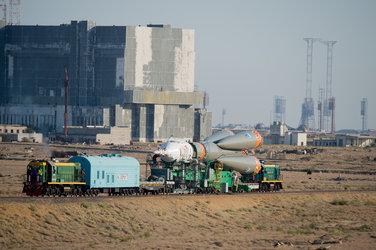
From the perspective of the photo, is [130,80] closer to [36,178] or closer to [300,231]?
[36,178]

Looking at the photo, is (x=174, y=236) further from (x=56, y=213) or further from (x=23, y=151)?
(x=23, y=151)

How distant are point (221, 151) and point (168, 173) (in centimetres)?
681

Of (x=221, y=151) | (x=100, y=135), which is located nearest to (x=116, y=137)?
(x=100, y=135)

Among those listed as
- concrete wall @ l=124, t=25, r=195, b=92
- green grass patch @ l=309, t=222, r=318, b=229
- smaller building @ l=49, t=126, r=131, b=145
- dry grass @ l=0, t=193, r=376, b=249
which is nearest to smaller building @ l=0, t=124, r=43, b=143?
smaller building @ l=49, t=126, r=131, b=145

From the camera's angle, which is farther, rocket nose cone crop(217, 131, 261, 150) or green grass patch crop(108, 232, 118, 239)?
rocket nose cone crop(217, 131, 261, 150)

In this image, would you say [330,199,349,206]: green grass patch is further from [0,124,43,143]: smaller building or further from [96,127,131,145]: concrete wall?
[0,124,43,143]: smaller building

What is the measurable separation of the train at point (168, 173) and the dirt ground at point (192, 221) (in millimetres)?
2665

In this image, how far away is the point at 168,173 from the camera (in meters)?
59.4

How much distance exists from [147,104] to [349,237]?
14434cm

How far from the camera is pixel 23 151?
13625 centimetres

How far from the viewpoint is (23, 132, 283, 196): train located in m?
51.8

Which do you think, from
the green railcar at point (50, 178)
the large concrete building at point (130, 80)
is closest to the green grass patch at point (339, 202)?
the green railcar at point (50, 178)

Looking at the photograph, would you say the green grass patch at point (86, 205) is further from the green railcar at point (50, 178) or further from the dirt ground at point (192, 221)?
the green railcar at point (50, 178)

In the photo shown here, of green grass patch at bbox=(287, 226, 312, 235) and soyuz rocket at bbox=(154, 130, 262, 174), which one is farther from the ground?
soyuz rocket at bbox=(154, 130, 262, 174)
